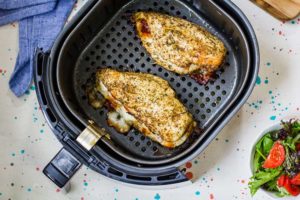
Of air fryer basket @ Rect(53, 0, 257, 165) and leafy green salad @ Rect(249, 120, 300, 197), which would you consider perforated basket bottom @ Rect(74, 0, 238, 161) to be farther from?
leafy green salad @ Rect(249, 120, 300, 197)

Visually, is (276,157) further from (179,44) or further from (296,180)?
(179,44)

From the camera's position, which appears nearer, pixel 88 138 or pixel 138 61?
pixel 88 138

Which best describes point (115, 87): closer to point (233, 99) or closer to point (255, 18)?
point (233, 99)

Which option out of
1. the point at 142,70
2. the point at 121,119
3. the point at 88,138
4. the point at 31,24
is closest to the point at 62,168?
the point at 88,138

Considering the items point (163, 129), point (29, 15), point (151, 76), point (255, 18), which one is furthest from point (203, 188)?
point (29, 15)

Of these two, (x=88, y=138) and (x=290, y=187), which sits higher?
(x=290, y=187)

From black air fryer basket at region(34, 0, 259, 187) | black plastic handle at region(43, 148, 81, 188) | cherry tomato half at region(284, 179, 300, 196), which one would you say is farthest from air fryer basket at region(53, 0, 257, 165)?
cherry tomato half at region(284, 179, 300, 196)

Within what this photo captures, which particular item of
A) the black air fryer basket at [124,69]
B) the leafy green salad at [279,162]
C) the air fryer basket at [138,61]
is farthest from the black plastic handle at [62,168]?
the leafy green salad at [279,162]
